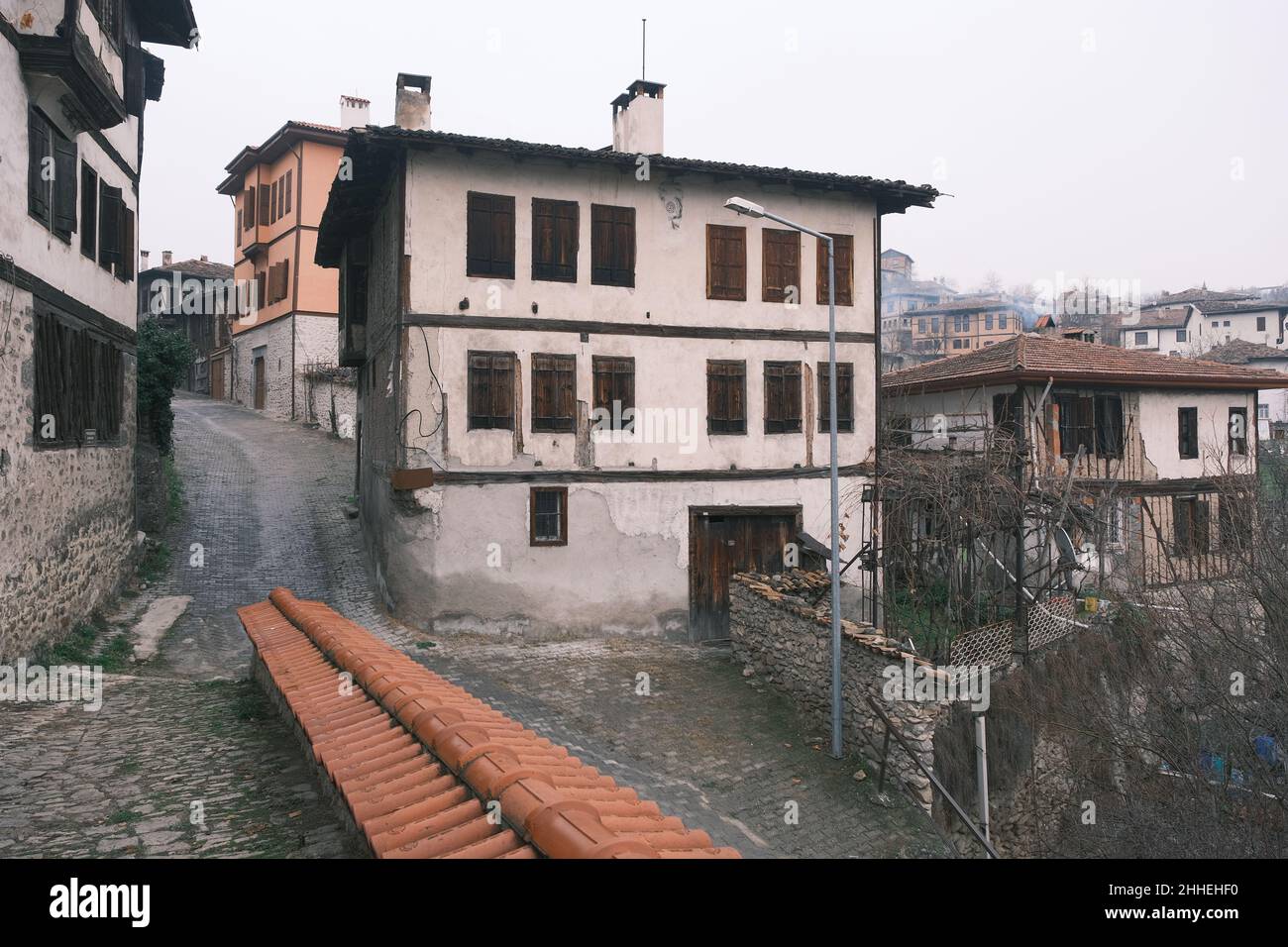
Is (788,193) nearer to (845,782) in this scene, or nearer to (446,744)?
(845,782)

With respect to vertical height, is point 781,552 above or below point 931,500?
below

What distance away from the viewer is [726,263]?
60.0 feet

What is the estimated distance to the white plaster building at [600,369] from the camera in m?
16.2

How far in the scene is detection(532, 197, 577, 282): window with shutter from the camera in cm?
1689

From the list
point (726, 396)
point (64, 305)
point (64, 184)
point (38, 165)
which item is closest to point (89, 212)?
point (64, 184)

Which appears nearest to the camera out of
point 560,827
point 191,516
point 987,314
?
point 560,827

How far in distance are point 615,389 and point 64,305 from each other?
9.45 meters

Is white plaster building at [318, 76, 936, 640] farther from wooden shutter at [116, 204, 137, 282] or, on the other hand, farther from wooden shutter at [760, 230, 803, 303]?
wooden shutter at [116, 204, 137, 282]

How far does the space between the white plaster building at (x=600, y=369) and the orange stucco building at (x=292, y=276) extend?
64.0 ft

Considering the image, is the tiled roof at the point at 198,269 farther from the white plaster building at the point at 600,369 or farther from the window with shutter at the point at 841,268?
the window with shutter at the point at 841,268

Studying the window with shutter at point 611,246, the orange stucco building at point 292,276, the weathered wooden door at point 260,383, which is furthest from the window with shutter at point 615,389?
the weathered wooden door at point 260,383

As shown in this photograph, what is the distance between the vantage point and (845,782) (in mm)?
11875
